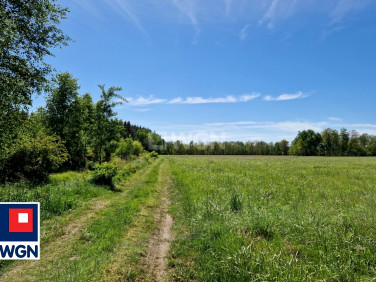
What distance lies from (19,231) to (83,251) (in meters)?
2.66

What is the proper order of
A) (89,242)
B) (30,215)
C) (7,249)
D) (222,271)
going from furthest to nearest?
(30,215) < (89,242) < (7,249) < (222,271)

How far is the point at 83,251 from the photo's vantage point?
17.4 ft

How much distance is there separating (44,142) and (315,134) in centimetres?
11983

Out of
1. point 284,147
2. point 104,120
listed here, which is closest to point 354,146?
point 284,147

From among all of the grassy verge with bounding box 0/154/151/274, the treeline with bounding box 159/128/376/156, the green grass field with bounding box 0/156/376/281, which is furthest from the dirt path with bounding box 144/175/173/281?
the treeline with bounding box 159/128/376/156

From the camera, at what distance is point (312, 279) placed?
11.8 ft

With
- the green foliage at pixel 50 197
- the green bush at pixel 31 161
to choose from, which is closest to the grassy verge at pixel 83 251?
the green foliage at pixel 50 197

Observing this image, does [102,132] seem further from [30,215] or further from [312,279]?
[312,279]

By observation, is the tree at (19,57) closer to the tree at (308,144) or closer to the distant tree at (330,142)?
the tree at (308,144)

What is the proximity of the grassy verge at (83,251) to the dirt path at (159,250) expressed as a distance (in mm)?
1019

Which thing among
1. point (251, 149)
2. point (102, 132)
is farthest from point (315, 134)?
point (102, 132)

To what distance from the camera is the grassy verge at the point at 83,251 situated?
4285 mm

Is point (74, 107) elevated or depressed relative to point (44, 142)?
elevated

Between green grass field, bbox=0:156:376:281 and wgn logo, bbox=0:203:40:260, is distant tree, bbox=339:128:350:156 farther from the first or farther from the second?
wgn logo, bbox=0:203:40:260
